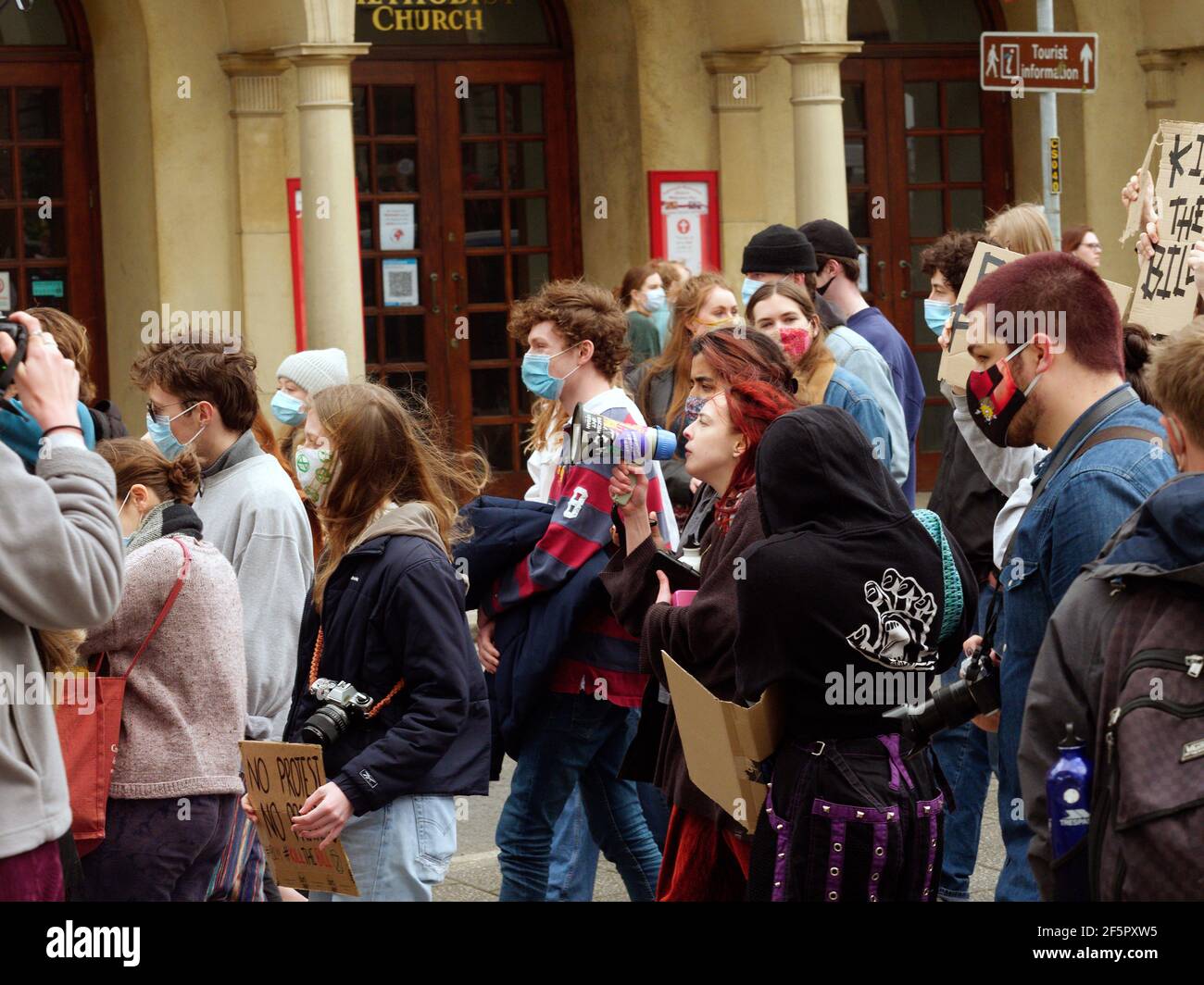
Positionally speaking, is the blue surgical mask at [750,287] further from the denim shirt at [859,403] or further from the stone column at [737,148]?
the stone column at [737,148]


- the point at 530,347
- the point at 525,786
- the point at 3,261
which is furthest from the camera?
the point at 3,261

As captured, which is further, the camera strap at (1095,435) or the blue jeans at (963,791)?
the blue jeans at (963,791)

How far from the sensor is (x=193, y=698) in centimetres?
459

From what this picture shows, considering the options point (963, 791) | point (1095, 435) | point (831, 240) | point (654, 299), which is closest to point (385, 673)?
point (1095, 435)

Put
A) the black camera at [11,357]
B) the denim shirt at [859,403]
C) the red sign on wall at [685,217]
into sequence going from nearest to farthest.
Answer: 1. the black camera at [11,357]
2. the denim shirt at [859,403]
3. the red sign on wall at [685,217]

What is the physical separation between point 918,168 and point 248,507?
41.4 feet

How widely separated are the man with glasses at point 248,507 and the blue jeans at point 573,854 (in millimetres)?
1173

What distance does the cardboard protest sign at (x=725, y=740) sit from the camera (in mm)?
3906

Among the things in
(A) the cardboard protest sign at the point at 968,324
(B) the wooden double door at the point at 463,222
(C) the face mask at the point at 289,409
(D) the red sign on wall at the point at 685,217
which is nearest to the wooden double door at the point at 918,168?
(D) the red sign on wall at the point at 685,217

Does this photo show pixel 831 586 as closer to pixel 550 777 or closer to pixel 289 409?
pixel 550 777

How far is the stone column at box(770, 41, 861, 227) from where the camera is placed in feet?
47.2

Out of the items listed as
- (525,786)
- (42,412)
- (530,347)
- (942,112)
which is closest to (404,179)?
(942,112)
